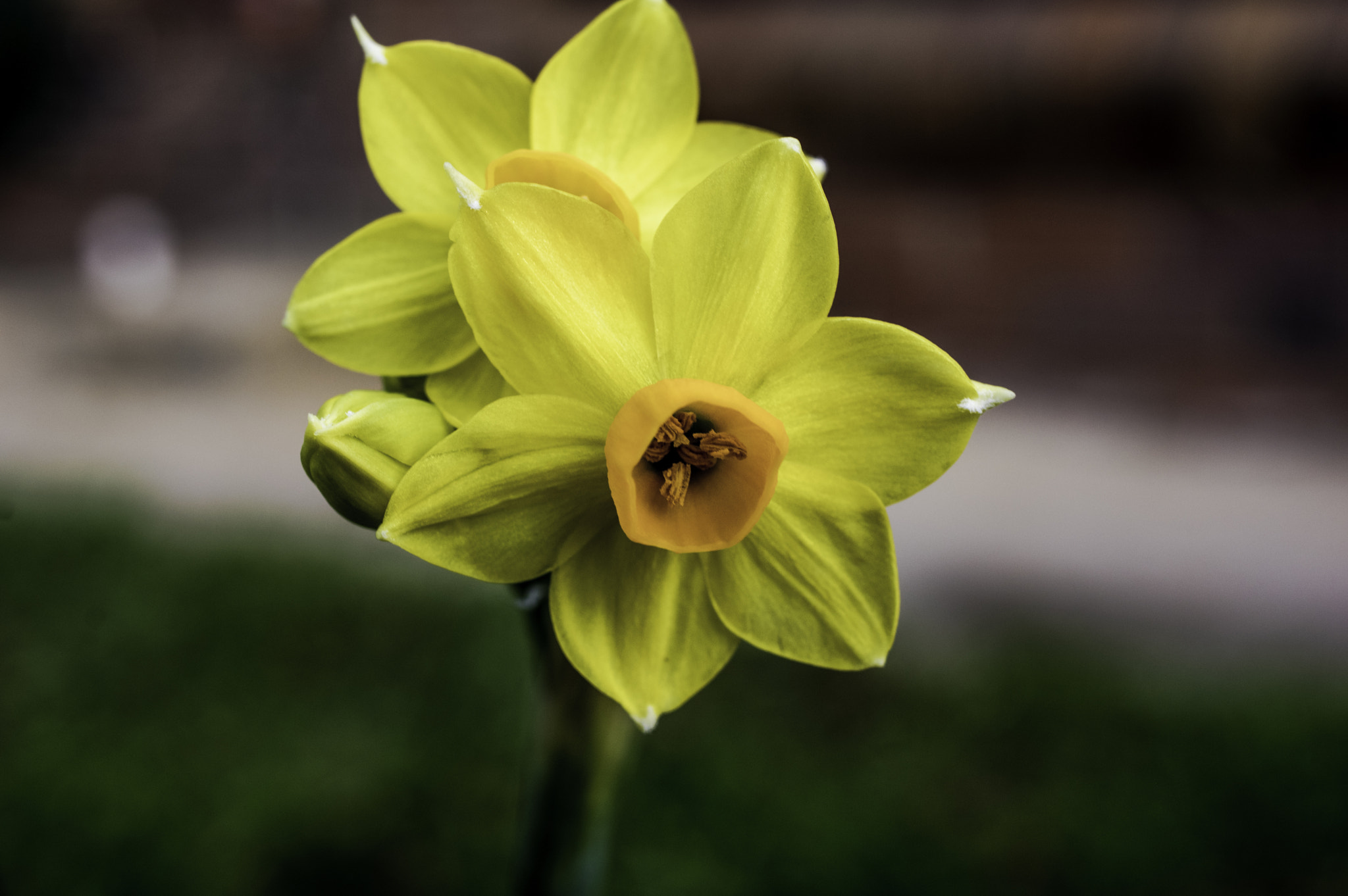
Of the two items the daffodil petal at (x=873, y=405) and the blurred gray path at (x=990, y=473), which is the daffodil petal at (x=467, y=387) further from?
the blurred gray path at (x=990, y=473)

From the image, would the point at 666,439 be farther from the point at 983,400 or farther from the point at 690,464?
the point at 983,400

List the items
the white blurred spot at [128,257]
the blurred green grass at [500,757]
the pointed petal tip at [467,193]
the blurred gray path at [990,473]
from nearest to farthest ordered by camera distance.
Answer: the pointed petal tip at [467,193], the blurred green grass at [500,757], the blurred gray path at [990,473], the white blurred spot at [128,257]

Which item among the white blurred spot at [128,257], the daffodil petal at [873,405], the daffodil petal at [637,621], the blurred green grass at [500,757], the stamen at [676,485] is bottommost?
the white blurred spot at [128,257]

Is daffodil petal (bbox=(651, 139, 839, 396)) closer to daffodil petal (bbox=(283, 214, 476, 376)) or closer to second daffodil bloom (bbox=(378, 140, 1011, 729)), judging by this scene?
second daffodil bloom (bbox=(378, 140, 1011, 729))

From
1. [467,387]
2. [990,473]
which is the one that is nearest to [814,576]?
[467,387]

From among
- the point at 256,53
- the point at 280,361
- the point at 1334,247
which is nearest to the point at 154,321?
the point at 280,361

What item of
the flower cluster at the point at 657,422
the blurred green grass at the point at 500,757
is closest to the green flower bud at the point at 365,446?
the flower cluster at the point at 657,422

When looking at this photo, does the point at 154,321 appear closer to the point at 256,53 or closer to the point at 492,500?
the point at 256,53
